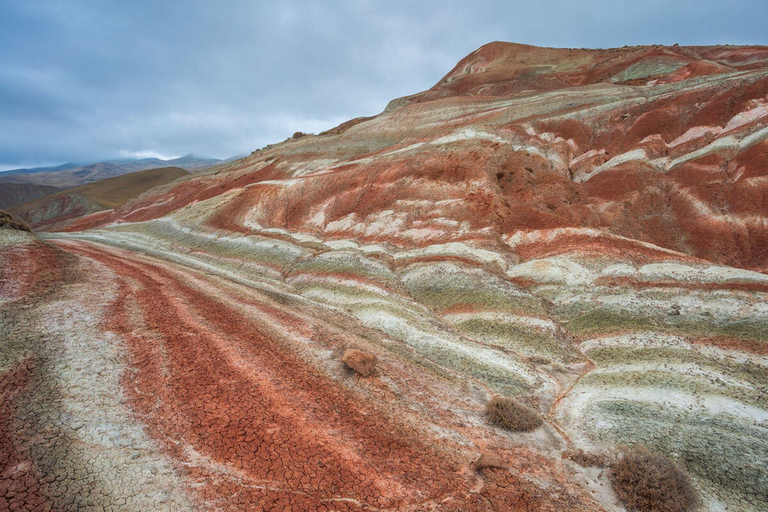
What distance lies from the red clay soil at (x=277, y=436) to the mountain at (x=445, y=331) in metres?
0.08

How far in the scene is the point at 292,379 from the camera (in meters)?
14.9

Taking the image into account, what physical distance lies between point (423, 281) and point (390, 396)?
16141 millimetres

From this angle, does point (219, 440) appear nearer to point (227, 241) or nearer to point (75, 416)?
point (75, 416)

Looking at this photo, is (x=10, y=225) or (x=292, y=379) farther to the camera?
(x=10, y=225)

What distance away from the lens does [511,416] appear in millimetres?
14438

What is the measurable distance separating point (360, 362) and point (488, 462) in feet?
22.8

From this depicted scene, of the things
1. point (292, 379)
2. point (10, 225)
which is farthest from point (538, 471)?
point (10, 225)

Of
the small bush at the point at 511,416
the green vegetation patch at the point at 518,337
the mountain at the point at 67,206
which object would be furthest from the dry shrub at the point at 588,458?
the mountain at the point at 67,206

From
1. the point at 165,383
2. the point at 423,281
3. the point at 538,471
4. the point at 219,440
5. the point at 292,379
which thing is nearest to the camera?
the point at 219,440

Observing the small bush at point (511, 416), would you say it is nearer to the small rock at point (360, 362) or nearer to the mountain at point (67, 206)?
the small rock at point (360, 362)

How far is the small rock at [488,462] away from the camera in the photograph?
11125 millimetres

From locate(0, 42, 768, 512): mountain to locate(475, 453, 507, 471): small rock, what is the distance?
0.22 ft

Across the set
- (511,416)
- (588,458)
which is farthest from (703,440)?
(511,416)

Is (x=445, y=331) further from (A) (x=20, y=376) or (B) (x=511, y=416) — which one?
(A) (x=20, y=376)
